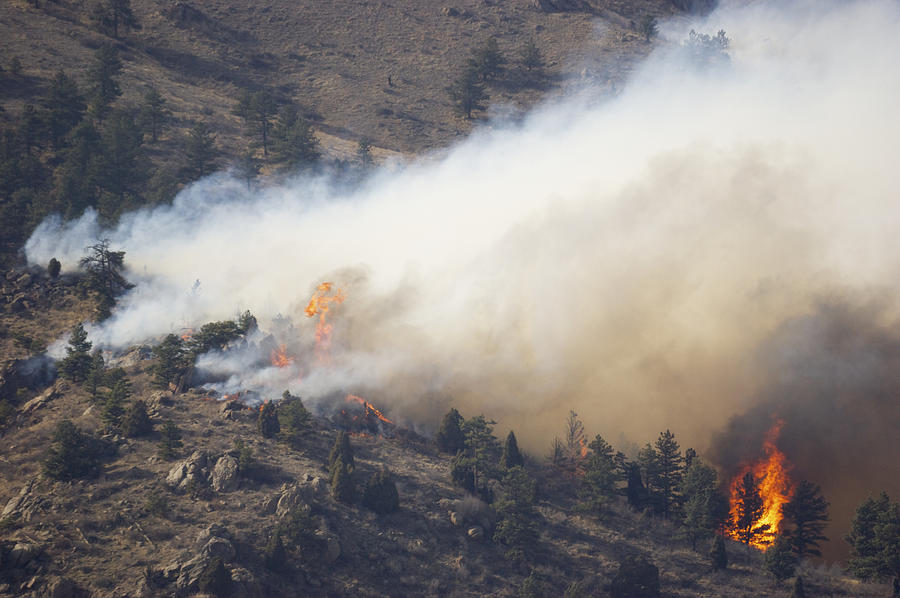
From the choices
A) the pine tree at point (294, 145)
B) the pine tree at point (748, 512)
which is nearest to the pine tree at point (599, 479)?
the pine tree at point (748, 512)

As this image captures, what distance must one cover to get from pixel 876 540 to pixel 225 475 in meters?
46.9

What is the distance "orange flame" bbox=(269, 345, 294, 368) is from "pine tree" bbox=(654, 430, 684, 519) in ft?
113

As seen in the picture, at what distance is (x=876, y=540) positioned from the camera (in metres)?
50.4

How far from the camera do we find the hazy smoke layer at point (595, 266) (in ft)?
221

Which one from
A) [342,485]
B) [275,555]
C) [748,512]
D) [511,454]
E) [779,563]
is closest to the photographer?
[275,555]

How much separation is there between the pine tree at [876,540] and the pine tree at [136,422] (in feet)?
178

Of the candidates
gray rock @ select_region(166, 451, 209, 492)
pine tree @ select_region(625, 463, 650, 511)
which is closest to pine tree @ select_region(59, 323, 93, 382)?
gray rock @ select_region(166, 451, 209, 492)

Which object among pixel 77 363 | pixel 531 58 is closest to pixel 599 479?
pixel 77 363

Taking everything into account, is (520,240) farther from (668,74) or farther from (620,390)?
(668,74)

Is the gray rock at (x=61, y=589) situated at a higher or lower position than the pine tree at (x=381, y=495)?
lower

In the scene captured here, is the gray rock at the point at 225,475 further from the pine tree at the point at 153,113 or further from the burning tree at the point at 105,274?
the pine tree at the point at 153,113

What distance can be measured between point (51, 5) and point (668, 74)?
11821cm

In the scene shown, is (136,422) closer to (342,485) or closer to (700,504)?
(342,485)

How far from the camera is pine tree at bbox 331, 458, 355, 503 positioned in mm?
51500
